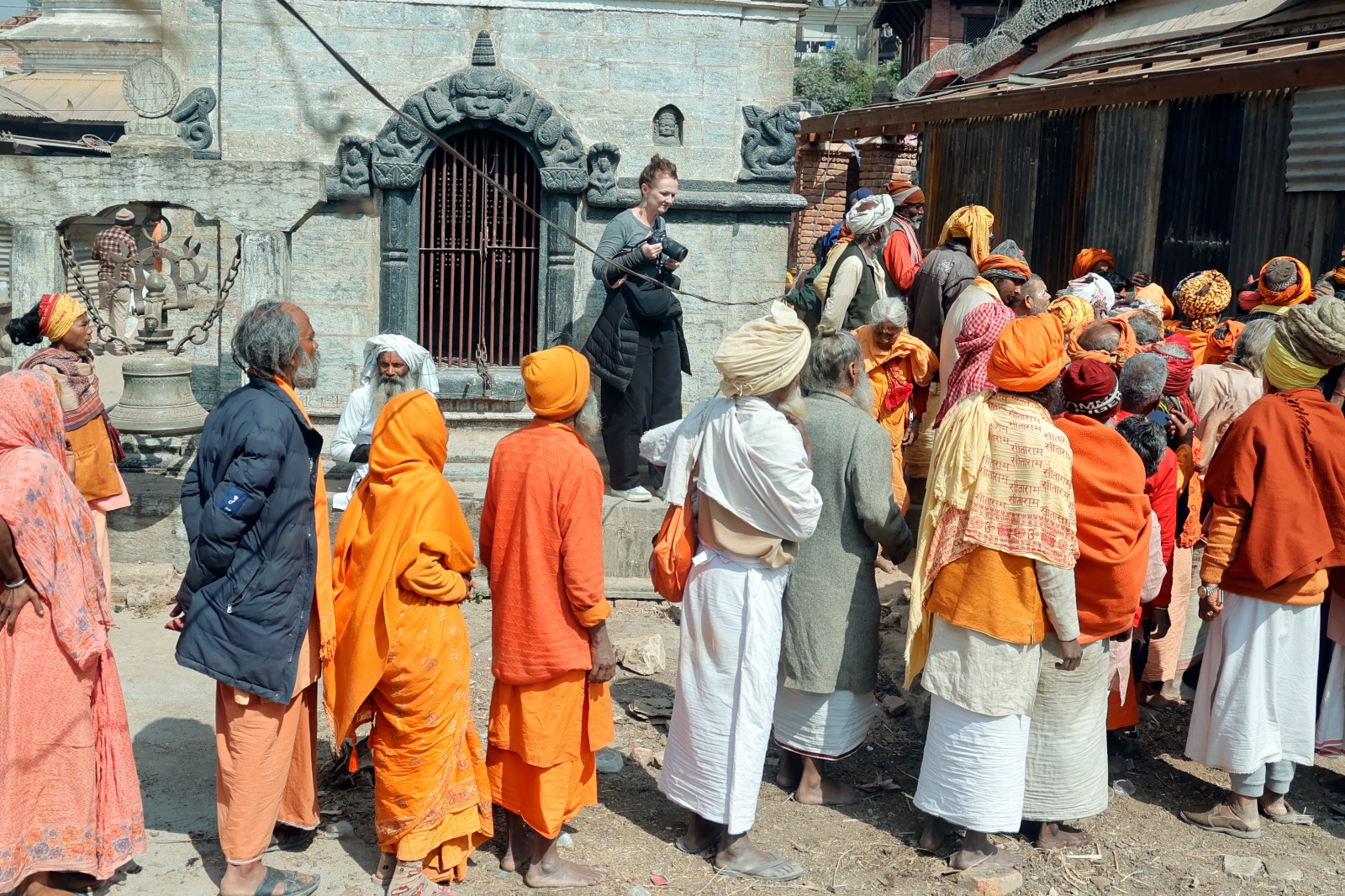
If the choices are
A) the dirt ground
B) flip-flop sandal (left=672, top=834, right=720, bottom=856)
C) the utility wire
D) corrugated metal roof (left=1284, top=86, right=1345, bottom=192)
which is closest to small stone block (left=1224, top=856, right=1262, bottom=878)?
the dirt ground

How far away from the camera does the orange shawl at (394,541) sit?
3.85 meters

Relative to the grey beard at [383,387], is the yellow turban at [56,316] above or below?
above

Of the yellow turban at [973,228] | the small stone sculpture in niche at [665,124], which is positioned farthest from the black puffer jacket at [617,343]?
the yellow turban at [973,228]

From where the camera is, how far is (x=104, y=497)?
569 cm

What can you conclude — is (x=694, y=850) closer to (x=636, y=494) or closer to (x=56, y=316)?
(x=636, y=494)

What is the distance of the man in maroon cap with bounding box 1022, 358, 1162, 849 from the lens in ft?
13.8

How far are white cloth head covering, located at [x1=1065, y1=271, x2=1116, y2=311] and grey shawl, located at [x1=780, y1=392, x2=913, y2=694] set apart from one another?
3.15 metres

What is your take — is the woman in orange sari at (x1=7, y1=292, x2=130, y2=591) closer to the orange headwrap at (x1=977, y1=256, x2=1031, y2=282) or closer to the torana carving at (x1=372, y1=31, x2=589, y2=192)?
the torana carving at (x1=372, y1=31, x2=589, y2=192)

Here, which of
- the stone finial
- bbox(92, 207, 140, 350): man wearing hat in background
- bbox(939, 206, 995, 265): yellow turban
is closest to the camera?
bbox(939, 206, 995, 265): yellow turban

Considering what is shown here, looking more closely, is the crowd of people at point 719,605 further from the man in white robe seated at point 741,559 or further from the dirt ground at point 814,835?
the dirt ground at point 814,835

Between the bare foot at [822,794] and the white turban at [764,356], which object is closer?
the white turban at [764,356]

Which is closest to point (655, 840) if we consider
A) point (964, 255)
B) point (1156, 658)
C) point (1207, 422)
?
point (1156, 658)

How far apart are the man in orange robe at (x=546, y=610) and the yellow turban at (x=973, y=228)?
3.64 meters

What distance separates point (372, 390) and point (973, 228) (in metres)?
3.49
